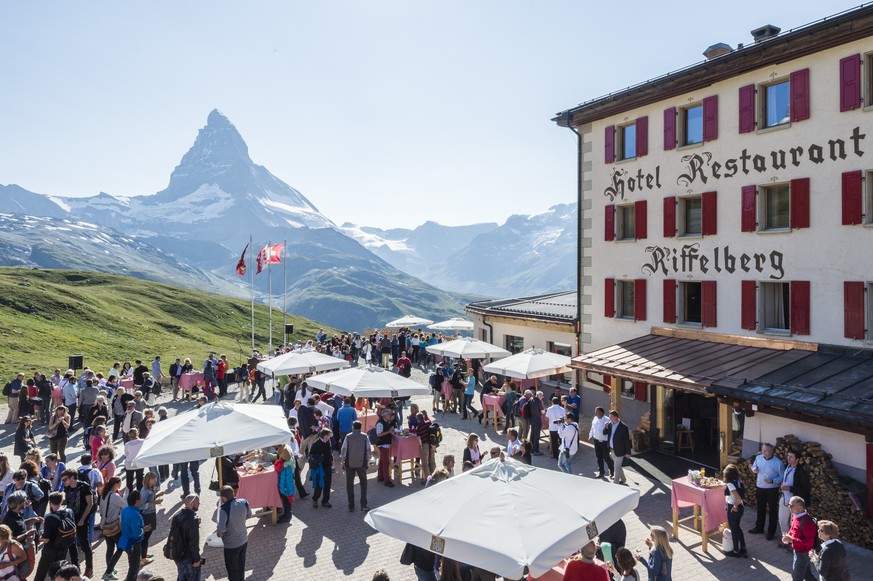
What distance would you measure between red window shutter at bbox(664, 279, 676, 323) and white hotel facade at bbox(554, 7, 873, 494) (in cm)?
7

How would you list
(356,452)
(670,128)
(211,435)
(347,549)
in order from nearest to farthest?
(347,549), (211,435), (356,452), (670,128)

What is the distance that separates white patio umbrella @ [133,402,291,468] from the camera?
1096 cm

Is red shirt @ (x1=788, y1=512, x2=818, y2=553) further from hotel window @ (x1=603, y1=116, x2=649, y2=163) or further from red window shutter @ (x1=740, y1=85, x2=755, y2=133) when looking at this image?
hotel window @ (x1=603, y1=116, x2=649, y2=163)

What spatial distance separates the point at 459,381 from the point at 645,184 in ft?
34.8

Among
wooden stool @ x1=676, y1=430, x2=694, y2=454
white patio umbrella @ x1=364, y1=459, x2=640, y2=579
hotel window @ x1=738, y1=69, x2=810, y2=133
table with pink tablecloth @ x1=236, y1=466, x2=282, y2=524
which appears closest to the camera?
white patio umbrella @ x1=364, y1=459, x2=640, y2=579

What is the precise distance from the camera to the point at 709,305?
61.8 ft

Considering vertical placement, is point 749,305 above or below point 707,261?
below

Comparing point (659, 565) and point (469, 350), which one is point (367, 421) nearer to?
point (469, 350)

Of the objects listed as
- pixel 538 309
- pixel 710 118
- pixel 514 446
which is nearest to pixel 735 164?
pixel 710 118

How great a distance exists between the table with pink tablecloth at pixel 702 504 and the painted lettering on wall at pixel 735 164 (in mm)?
10098

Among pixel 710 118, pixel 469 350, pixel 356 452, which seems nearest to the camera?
pixel 356 452

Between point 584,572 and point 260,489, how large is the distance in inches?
317

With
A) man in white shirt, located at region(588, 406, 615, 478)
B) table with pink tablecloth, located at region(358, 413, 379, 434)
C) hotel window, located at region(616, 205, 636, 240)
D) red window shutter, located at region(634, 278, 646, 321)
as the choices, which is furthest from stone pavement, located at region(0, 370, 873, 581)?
hotel window, located at region(616, 205, 636, 240)

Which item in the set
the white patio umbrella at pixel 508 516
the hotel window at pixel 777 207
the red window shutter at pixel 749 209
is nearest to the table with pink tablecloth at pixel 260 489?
the white patio umbrella at pixel 508 516
